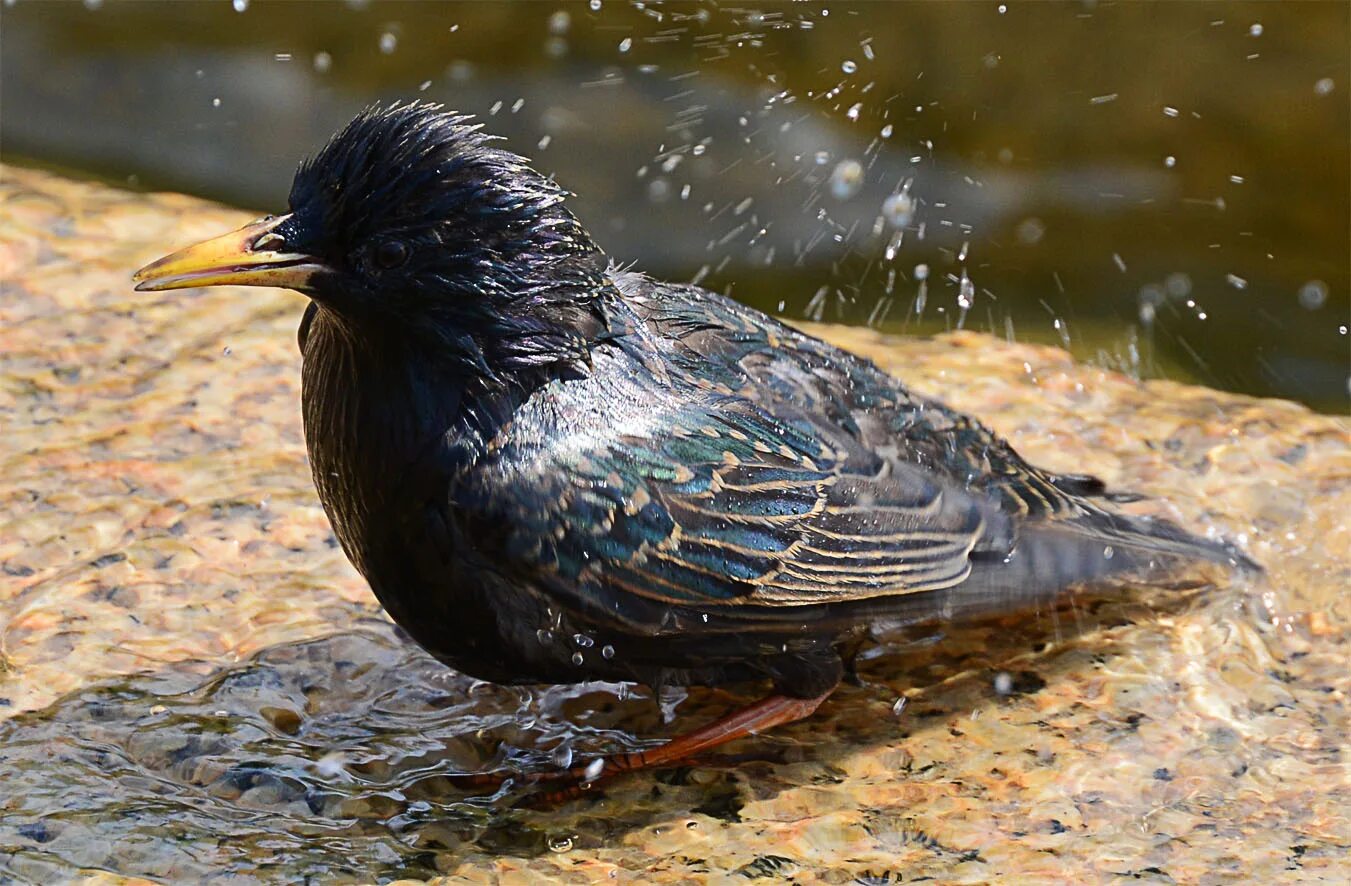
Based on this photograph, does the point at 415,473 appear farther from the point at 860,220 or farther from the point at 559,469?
the point at 860,220

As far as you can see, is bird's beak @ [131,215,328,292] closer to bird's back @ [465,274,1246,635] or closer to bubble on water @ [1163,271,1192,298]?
bird's back @ [465,274,1246,635]

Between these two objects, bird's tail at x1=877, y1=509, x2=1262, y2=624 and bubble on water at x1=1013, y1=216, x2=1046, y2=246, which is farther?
bubble on water at x1=1013, y1=216, x2=1046, y2=246

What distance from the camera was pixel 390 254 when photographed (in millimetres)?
3230

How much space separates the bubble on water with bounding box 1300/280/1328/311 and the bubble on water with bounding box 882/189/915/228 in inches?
68.1

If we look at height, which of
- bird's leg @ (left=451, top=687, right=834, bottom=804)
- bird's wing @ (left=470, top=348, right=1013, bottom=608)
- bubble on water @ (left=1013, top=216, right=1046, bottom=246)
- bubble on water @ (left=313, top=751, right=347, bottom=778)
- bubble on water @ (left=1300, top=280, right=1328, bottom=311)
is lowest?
bird's leg @ (left=451, top=687, right=834, bottom=804)

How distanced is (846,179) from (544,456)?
4283mm

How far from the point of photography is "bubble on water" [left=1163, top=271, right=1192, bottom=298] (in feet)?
23.2

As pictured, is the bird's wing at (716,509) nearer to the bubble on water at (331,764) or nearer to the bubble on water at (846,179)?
the bubble on water at (331,764)

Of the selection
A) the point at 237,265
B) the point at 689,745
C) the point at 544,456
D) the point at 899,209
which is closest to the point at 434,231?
the point at 237,265

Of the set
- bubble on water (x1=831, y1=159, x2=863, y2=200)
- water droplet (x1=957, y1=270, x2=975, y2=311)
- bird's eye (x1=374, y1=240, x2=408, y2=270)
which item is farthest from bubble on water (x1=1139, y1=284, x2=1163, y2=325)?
bird's eye (x1=374, y1=240, x2=408, y2=270)

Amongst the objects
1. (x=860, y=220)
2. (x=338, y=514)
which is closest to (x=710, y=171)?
(x=860, y=220)

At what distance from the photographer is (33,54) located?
298 inches

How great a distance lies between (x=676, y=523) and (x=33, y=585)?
5.56 feet

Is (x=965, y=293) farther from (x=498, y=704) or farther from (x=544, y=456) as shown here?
(x=544, y=456)
